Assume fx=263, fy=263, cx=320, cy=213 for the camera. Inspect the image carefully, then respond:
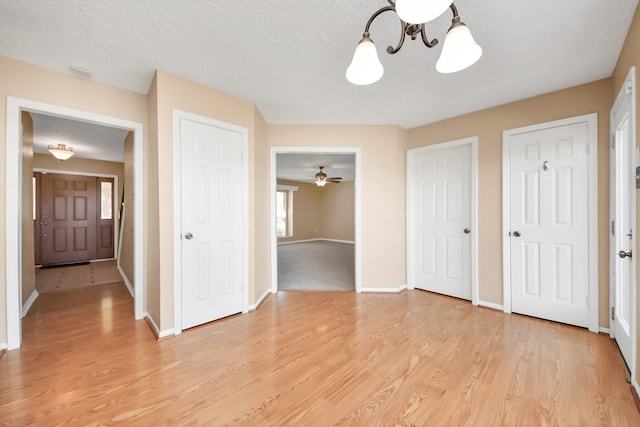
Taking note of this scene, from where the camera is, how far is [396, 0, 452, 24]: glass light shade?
0.93 meters

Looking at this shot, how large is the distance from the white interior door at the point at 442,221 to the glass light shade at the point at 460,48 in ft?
7.60

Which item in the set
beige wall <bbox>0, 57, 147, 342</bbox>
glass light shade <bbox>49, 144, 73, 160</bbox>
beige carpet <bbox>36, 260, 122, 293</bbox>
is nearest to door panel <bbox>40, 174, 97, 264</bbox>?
beige carpet <bbox>36, 260, 122, 293</bbox>

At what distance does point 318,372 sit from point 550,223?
263 cm

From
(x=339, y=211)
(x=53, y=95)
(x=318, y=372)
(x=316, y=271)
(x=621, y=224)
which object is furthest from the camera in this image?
(x=339, y=211)

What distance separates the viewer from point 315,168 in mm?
7246

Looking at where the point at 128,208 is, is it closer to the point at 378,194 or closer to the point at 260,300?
the point at 260,300

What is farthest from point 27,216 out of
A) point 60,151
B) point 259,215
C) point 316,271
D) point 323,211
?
point 323,211

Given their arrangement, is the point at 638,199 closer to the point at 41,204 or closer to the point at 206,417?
the point at 206,417

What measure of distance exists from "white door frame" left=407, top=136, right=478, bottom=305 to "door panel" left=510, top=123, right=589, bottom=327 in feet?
1.15

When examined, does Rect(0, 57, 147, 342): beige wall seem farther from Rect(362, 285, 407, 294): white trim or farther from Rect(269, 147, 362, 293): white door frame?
Rect(362, 285, 407, 294): white trim

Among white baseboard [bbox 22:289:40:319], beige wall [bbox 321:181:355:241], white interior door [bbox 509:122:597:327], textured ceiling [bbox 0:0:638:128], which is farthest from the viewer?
beige wall [bbox 321:181:355:241]

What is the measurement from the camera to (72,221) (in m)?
5.61

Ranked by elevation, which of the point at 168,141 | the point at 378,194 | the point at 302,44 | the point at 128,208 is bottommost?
the point at 128,208

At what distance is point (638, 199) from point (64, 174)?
8.27m
